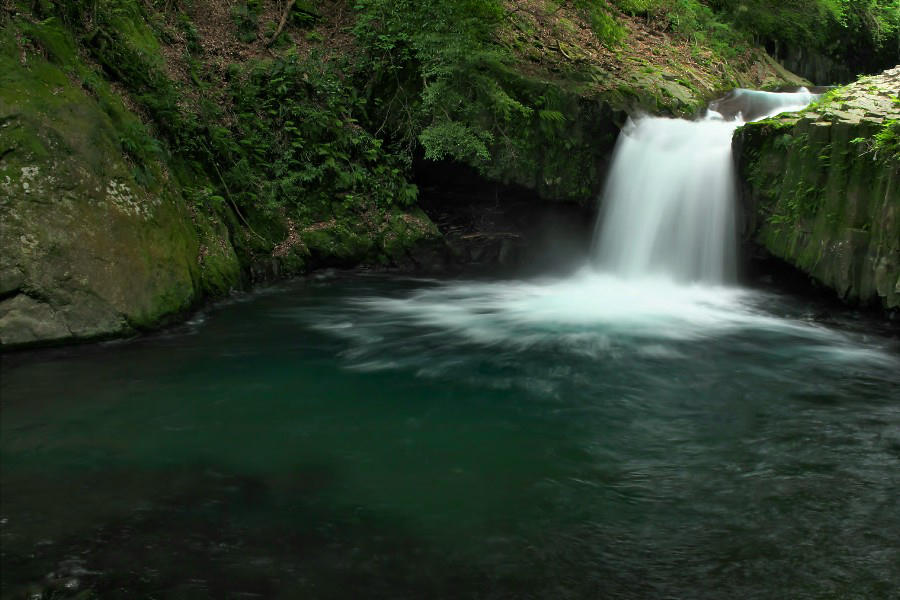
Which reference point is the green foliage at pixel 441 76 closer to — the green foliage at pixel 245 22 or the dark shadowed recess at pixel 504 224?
the dark shadowed recess at pixel 504 224


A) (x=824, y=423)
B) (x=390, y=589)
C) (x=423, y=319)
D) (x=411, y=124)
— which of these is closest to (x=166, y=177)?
(x=423, y=319)

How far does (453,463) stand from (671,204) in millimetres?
8190

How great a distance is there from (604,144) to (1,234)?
9287mm

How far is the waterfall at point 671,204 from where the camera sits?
35.8 ft

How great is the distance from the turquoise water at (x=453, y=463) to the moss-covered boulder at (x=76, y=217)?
1.40 feet

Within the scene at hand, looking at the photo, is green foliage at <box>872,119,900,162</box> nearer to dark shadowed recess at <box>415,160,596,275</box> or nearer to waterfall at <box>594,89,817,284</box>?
waterfall at <box>594,89,817,284</box>

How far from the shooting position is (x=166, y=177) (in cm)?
838

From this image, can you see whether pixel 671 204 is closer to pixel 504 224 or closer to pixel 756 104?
pixel 504 224

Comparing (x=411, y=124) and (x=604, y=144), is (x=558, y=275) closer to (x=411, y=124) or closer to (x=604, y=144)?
(x=604, y=144)

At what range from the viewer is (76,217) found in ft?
22.9

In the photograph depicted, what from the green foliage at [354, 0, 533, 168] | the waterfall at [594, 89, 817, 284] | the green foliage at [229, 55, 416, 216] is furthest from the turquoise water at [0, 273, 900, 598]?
the green foliage at [354, 0, 533, 168]

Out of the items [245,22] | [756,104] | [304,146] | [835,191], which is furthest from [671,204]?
[245,22]

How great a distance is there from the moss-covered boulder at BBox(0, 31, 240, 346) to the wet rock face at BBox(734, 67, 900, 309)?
8.00 metres

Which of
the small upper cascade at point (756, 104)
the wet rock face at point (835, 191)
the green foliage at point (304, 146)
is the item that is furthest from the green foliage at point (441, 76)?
the small upper cascade at point (756, 104)
